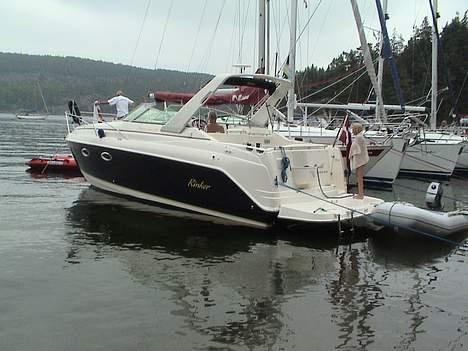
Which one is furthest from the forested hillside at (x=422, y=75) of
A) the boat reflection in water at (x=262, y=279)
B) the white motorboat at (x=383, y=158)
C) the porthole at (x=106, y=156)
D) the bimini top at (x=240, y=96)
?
the boat reflection in water at (x=262, y=279)

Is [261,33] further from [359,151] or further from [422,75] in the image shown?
[422,75]

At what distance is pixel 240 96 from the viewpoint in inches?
487

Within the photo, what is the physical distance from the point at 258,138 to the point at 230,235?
3049 mm

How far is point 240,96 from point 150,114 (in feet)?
7.48

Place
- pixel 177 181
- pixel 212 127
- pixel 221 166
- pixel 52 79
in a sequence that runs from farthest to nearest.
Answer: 1. pixel 52 79
2. pixel 212 127
3. pixel 177 181
4. pixel 221 166

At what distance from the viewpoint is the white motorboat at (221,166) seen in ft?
28.8

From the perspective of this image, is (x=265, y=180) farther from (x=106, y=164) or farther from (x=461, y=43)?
(x=461, y=43)

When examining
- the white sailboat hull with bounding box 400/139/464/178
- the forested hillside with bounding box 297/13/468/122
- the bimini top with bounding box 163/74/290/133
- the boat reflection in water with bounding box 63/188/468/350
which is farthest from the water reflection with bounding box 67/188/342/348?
the forested hillside with bounding box 297/13/468/122

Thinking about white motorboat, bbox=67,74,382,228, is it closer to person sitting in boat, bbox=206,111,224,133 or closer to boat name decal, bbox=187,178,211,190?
boat name decal, bbox=187,178,211,190

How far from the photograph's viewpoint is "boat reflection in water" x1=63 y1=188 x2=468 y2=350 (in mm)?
5082

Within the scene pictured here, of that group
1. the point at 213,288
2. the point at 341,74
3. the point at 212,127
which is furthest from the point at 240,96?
the point at 341,74

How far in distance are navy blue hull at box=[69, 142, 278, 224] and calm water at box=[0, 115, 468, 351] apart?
1.22 feet

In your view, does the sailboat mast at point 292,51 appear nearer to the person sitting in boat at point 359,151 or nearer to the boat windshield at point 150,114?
the boat windshield at point 150,114

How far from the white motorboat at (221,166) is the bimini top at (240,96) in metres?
0.02
